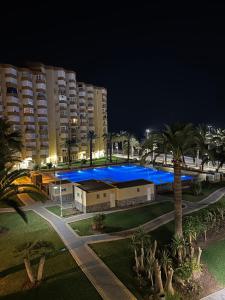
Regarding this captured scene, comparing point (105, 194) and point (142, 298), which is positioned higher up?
point (105, 194)

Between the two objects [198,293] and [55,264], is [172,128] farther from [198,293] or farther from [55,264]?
[55,264]

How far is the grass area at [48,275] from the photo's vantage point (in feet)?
47.6

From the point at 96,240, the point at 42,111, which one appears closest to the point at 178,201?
the point at 96,240

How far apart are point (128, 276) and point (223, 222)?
13960mm

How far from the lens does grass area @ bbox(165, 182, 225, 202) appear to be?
34594mm

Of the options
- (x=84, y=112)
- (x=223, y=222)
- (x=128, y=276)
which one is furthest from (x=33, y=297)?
(x=84, y=112)

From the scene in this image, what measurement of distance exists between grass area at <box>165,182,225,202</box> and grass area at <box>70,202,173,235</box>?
440cm

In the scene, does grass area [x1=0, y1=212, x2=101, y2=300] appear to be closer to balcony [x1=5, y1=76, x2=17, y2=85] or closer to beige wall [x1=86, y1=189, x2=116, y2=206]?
beige wall [x1=86, y1=189, x2=116, y2=206]

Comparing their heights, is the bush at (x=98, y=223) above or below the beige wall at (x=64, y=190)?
below

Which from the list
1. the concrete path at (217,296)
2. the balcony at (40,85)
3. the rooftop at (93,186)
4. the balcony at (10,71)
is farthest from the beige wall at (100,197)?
the balcony at (40,85)

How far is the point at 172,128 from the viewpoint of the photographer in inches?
811

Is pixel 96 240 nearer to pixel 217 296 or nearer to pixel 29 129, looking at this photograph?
pixel 217 296

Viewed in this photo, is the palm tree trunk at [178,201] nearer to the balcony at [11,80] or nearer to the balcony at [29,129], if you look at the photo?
the balcony at [29,129]

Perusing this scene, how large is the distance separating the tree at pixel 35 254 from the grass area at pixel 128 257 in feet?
13.9
